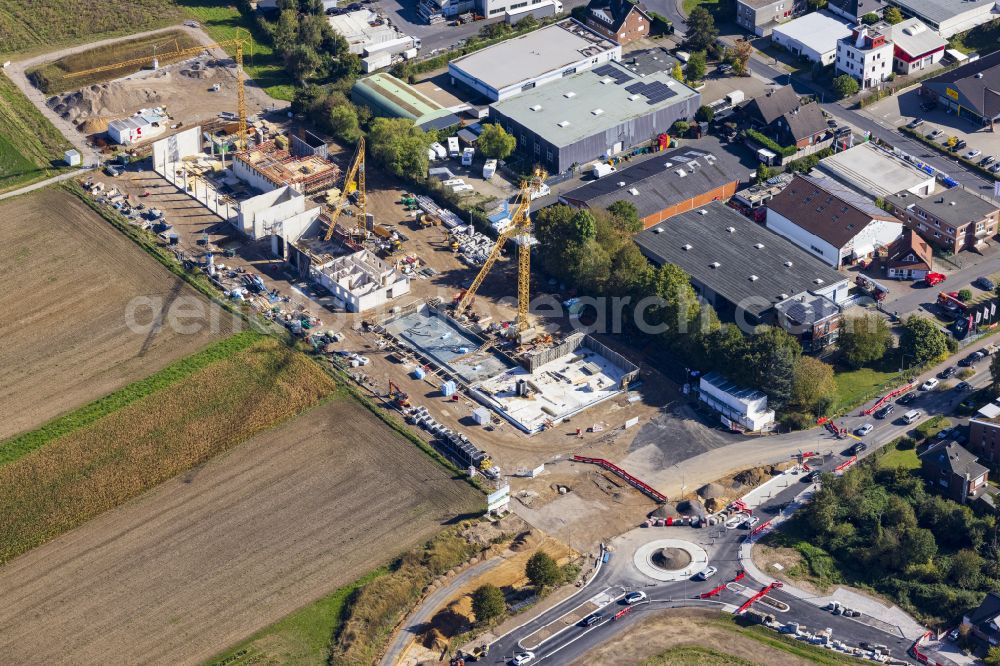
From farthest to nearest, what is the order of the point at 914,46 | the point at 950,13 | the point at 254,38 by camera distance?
the point at 254,38 < the point at 950,13 < the point at 914,46

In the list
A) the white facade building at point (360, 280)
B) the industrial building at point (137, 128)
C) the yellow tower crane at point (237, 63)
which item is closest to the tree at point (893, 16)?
the white facade building at point (360, 280)

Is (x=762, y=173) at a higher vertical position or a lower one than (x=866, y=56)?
lower

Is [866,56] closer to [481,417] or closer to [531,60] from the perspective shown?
[531,60]

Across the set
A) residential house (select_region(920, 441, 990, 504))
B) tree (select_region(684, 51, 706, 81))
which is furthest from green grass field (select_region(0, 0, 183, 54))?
residential house (select_region(920, 441, 990, 504))

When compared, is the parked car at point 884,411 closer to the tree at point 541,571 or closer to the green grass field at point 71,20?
the tree at point 541,571

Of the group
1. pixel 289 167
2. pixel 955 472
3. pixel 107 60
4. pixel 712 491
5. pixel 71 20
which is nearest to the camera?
pixel 955 472

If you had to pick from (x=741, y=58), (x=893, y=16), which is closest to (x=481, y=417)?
(x=741, y=58)

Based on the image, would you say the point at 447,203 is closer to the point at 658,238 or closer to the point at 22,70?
the point at 658,238

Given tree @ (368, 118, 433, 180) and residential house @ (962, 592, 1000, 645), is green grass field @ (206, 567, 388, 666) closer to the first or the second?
residential house @ (962, 592, 1000, 645)
